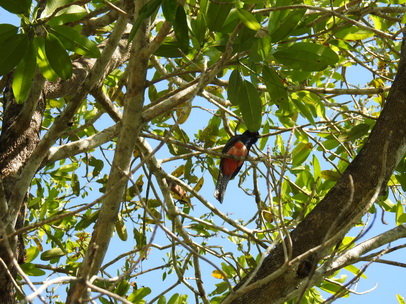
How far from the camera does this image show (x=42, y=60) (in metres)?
2.55

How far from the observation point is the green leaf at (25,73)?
249cm

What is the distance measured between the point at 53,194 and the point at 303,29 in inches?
91.5

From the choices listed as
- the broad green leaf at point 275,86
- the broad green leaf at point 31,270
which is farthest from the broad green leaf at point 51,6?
the broad green leaf at point 31,270

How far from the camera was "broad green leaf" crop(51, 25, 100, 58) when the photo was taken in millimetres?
2453

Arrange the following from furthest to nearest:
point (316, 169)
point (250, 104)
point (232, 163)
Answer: point (232, 163)
point (316, 169)
point (250, 104)

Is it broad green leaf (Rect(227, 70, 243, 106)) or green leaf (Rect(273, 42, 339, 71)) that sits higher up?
broad green leaf (Rect(227, 70, 243, 106))

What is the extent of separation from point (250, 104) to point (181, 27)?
60 cm

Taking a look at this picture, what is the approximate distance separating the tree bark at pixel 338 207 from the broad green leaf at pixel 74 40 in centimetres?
114

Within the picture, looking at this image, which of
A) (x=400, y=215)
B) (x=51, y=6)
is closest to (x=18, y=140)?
(x=51, y=6)

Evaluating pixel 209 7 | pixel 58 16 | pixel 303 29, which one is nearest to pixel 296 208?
pixel 303 29

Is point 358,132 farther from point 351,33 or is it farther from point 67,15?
point 67,15

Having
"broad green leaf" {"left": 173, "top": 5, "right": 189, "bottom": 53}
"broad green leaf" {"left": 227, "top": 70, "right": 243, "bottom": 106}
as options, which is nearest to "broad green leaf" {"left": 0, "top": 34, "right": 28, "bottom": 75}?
"broad green leaf" {"left": 173, "top": 5, "right": 189, "bottom": 53}

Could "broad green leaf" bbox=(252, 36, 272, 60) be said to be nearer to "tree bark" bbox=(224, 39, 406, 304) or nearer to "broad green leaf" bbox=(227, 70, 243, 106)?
"broad green leaf" bbox=(227, 70, 243, 106)

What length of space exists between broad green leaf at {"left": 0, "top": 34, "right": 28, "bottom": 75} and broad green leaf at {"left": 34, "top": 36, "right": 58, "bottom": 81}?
0.18 ft
